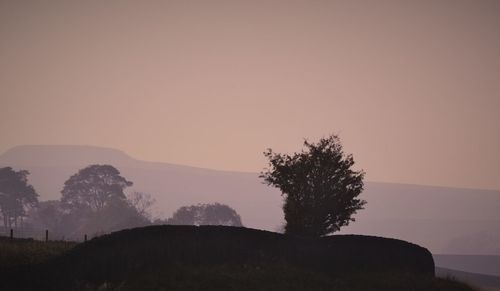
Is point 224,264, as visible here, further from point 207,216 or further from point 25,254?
point 207,216

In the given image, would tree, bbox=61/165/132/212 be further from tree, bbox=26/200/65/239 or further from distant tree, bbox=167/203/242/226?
distant tree, bbox=167/203/242/226

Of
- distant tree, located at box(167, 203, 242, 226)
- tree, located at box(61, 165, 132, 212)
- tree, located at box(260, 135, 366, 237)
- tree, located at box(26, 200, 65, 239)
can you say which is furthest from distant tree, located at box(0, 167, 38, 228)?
tree, located at box(260, 135, 366, 237)

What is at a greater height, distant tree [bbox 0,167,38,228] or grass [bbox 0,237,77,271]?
distant tree [bbox 0,167,38,228]

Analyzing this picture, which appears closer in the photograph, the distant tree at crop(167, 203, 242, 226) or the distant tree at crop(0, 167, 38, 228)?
the distant tree at crop(0, 167, 38, 228)

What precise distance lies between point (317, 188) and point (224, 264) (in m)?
12.8

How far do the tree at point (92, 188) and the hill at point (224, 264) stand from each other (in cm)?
8910

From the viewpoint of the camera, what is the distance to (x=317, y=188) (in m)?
38.8

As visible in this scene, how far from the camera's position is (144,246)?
88.0ft

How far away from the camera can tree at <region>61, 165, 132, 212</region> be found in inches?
4550

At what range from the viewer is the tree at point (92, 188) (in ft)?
379

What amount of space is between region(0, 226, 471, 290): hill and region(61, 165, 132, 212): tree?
292 feet

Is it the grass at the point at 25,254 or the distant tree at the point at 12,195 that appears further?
the distant tree at the point at 12,195

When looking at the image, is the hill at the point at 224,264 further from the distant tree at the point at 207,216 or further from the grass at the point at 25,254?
the distant tree at the point at 207,216

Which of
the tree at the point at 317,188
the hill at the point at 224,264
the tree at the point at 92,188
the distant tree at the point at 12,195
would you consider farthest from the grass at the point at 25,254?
the distant tree at the point at 12,195
